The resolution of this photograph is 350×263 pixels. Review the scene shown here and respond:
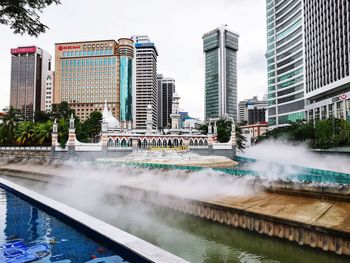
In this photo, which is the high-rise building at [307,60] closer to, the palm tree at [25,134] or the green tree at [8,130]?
the palm tree at [25,134]

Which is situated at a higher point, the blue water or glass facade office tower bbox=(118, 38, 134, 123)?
glass facade office tower bbox=(118, 38, 134, 123)

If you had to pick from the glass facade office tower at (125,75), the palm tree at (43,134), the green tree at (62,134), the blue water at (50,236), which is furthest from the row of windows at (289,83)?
the blue water at (50,236)

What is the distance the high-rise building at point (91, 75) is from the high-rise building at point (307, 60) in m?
78.0

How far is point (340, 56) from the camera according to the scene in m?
62.9

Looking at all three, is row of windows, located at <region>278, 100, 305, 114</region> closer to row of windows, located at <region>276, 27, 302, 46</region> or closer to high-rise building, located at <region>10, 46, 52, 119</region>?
row of windows, located at <region>276, 27, 302, 46</region>

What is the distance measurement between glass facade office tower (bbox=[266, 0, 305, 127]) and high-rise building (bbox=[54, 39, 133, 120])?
75719 mm

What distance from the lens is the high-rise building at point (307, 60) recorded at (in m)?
63.3

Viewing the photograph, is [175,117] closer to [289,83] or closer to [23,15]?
[289,83]

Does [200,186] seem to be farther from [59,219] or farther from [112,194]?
[59,219]

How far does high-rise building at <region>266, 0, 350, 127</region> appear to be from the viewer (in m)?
63.3

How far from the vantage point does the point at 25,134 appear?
214 ft

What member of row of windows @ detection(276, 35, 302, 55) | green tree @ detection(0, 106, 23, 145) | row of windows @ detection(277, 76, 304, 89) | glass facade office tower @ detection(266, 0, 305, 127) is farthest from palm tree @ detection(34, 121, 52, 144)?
row of windows @ detection(276, 35, 302, 55)

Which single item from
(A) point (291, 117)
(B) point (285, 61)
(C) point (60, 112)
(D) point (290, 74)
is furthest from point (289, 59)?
(C) point (60, 112)

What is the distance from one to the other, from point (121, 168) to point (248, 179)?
51.8 ft
